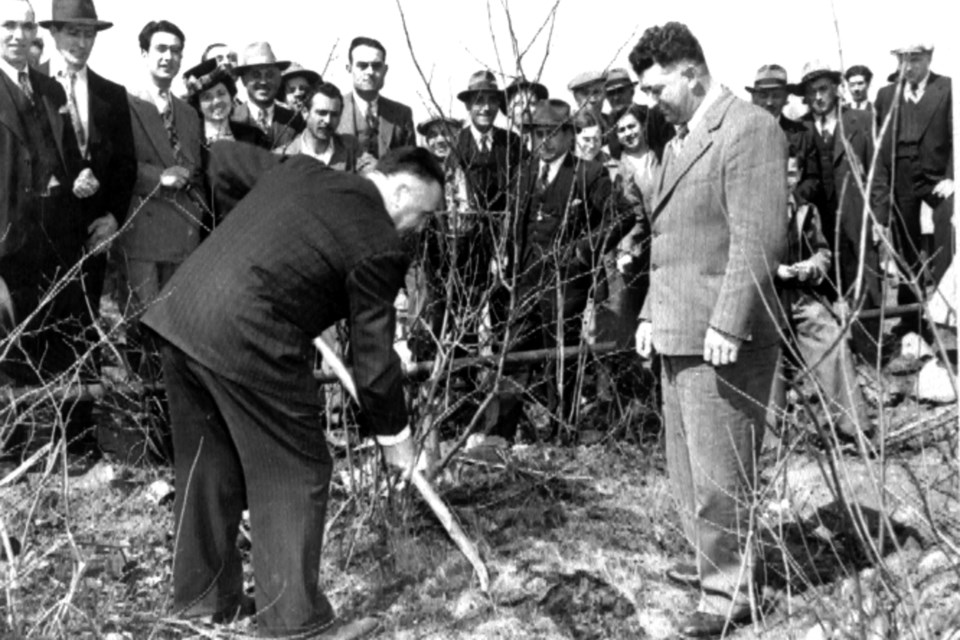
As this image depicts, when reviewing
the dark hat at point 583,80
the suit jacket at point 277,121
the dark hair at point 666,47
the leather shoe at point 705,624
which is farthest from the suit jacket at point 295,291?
the dark hat at point 583,80

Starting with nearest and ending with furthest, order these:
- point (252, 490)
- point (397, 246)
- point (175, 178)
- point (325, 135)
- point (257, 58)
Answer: point (397, 246)
point (252, 490)
point (175, 178)
point (325, 135)
point (257, 58)

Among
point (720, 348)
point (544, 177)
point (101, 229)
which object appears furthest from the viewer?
point (544, 177)

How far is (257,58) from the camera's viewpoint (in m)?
8.51

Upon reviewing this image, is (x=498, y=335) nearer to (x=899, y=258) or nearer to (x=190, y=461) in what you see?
(x=190, y=461)

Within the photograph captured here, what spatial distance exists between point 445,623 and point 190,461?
1.15 metres

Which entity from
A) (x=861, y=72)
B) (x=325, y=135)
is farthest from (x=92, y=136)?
(x=861, y=72)

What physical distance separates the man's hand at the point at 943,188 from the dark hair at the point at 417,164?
5.46m

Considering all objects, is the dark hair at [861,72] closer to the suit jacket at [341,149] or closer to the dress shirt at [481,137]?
the dress shirt at [481,137]

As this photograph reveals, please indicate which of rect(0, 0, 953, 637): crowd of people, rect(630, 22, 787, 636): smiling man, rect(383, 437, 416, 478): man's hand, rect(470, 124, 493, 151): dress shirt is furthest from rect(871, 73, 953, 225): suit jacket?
rect(383, 437, 416, 478): man's hand

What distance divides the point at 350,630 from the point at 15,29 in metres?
3.48

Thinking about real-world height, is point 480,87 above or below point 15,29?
below

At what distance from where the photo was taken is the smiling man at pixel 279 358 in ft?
16.5

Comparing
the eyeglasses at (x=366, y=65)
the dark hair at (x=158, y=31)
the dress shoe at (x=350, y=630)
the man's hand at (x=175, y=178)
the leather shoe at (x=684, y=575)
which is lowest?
the leather shoe at (x=684, y=575)

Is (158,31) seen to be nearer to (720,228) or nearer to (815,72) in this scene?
(720,228)
